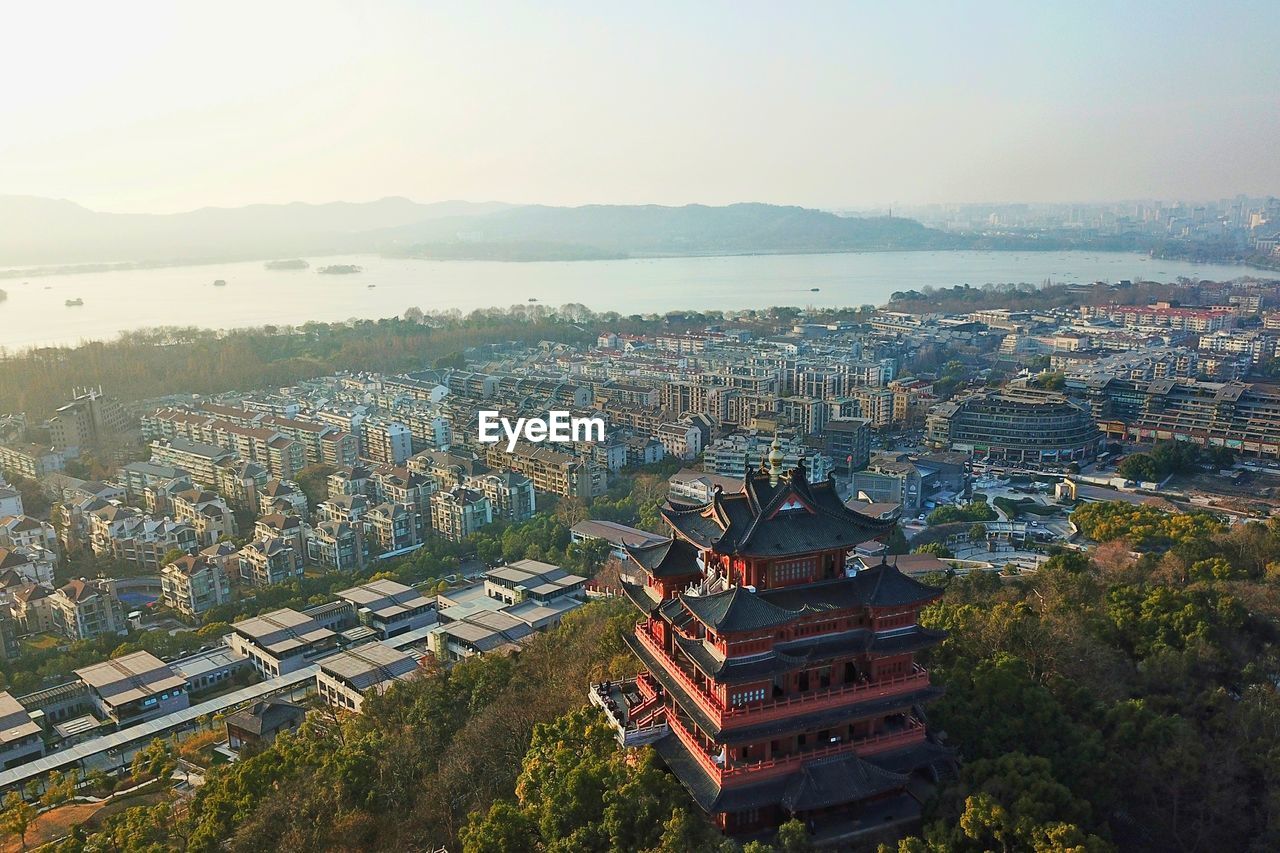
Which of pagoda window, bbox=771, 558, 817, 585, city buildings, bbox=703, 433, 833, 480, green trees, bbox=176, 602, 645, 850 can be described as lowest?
city buildings, bbox=703, 433, 833, 480

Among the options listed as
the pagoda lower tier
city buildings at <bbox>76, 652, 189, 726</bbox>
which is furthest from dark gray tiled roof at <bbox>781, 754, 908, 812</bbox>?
city buildings at <bbox>76, 652, 189, 726</bbox>


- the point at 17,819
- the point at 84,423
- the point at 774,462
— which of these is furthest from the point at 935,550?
the point at 84,423

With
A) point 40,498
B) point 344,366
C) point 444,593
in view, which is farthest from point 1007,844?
point 344,366

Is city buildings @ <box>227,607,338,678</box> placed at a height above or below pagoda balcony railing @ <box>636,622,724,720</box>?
below

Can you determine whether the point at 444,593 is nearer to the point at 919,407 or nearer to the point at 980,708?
the point at 980,708

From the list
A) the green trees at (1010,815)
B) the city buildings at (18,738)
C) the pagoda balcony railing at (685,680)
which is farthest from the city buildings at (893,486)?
the city buildings at (18,738)

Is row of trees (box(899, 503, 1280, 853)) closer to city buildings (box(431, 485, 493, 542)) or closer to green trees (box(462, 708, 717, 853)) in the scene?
green trees (box(462, 708, 717, 853))

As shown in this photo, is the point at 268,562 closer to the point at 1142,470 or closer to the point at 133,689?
the point at 133,689
